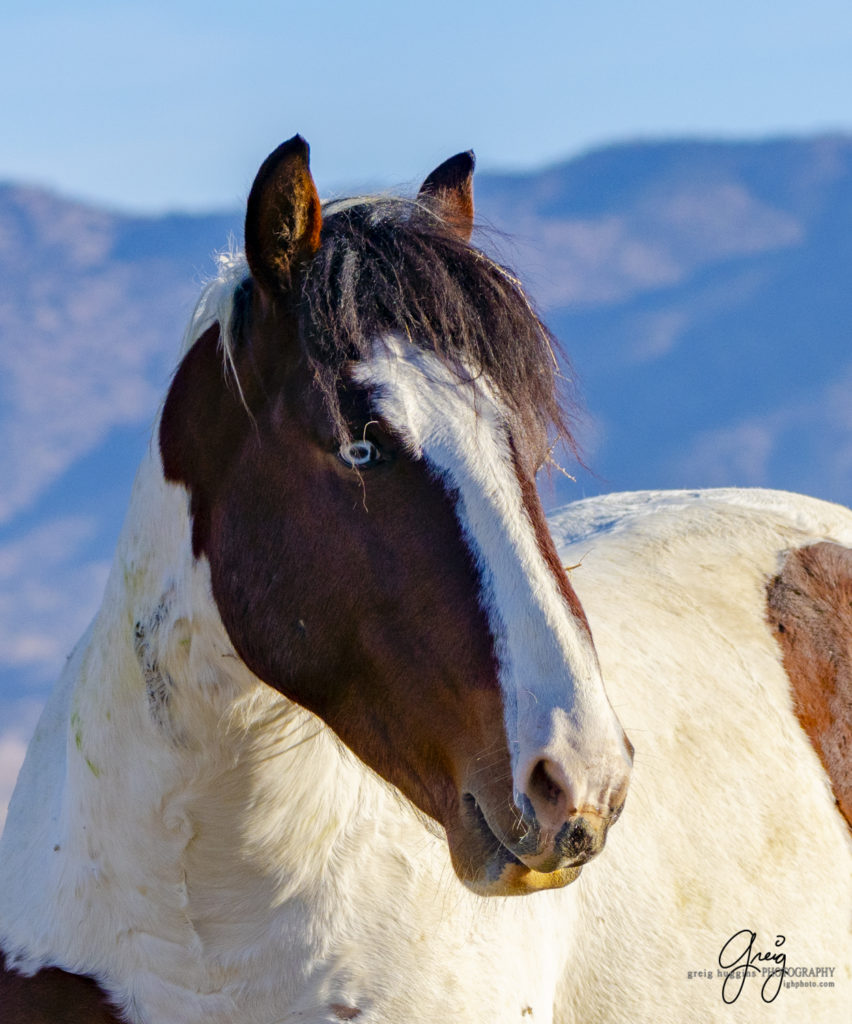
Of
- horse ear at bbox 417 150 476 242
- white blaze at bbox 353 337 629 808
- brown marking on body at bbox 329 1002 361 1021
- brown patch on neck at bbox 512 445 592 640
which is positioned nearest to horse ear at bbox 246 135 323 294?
A: white blaze at bbox 353 337 629 808

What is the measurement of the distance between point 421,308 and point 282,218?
1.12ft

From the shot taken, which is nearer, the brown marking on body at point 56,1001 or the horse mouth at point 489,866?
the horse mouth at point 489,866

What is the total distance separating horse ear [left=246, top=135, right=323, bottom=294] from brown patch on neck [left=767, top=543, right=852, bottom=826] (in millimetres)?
2103

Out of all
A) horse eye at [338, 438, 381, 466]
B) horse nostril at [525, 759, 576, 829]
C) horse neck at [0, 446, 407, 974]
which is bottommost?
horse nostril at [525, 759, 576, 829]

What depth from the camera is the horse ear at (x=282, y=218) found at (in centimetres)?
201

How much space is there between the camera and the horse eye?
1.93 metres

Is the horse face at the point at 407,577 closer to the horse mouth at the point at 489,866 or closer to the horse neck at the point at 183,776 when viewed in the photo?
the horse mouth at the point at 489,866

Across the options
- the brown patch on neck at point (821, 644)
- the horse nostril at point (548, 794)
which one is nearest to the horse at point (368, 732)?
the horse nostril at point (548, 794)

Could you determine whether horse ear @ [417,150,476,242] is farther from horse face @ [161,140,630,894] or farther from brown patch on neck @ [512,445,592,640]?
brown patch on neck @ [512,445,592,640]

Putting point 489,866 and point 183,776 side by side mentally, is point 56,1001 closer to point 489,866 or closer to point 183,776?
point 183,776

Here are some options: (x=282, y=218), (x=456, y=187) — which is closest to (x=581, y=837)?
(x=282, y=218)

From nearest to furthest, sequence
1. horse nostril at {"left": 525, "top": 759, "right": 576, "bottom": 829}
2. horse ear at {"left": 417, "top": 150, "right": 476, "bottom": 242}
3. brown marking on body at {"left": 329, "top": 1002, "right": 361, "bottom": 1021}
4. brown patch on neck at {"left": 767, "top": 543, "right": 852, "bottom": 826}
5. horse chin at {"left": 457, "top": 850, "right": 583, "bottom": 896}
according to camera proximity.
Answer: horse nostril at {"left": 525, "top": 759, "right": 576, "bottom": 829}, horse chin at {"left": 457, "top": 850, "right": 583, "bottom": 896}, brown marking on body at {"left": 329, "top": 1002, "right": 361, "bottom": 1021}, horse ear at {"left": 417, "top": 150, "right": 476, "bottom": 242}, brown patch on neck at {"left": 767, "top": 543, "right": 852, "bottom": 826}

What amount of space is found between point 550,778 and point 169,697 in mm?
921

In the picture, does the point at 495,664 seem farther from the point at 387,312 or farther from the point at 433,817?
the point at 387,312
